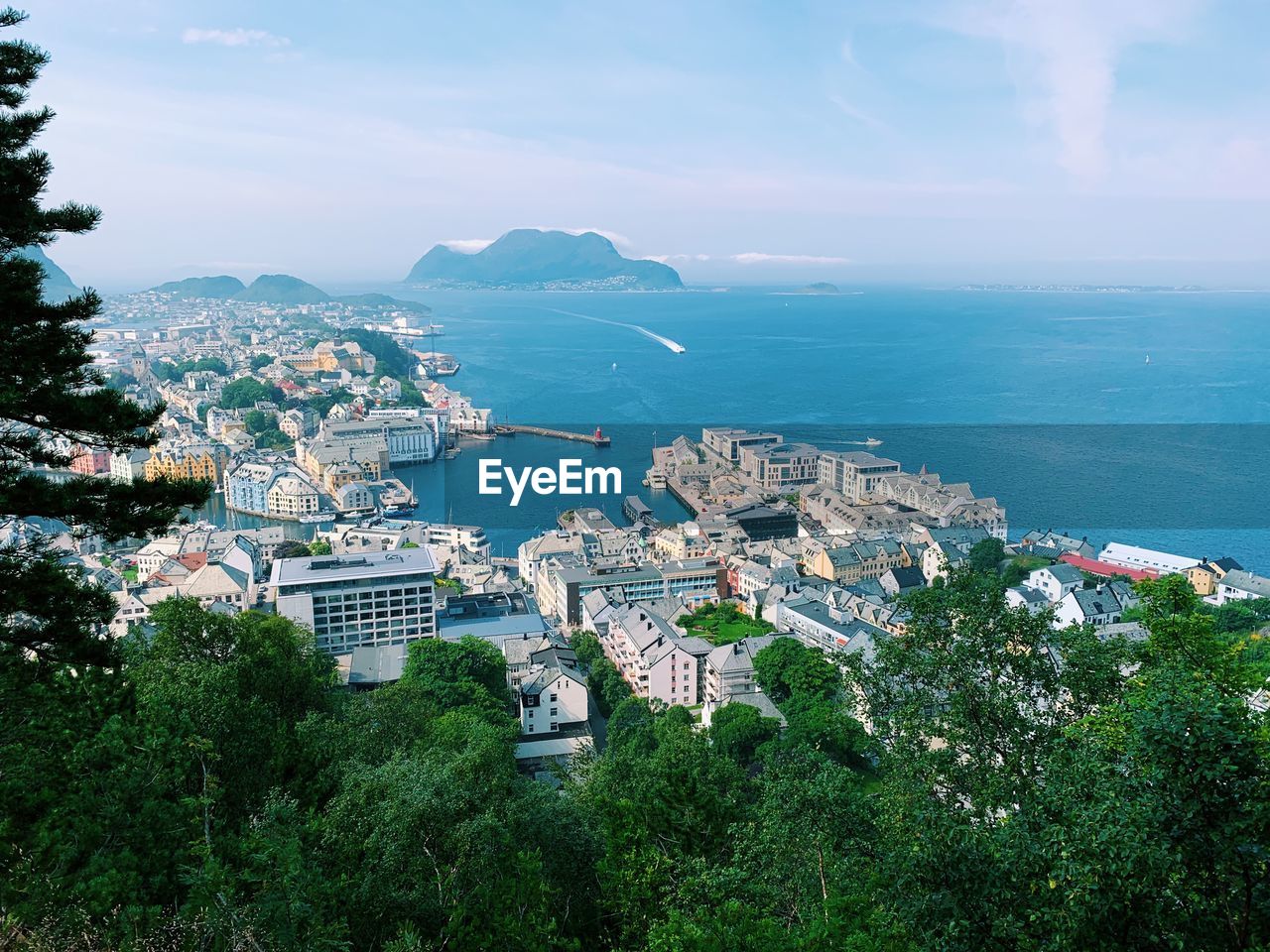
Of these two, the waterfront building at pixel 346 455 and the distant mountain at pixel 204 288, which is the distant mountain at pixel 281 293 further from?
the waterfront building at pixel 346 455

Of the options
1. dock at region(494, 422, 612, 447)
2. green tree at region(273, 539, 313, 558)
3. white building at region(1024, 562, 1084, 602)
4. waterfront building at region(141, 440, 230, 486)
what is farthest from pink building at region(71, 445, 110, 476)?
white building at region(1024, 562, 1084, 602)

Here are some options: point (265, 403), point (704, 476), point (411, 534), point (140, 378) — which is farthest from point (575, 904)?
point (140, 378)

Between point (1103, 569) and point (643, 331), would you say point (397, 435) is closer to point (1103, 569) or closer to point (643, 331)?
point (1103, 569)

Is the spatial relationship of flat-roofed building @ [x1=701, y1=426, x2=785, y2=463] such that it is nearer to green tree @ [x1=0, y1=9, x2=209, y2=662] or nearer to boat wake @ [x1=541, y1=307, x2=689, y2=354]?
green tree @ [x1=0, y1=9, x2=209, y2=662]

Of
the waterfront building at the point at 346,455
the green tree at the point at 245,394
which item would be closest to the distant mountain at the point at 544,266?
the green tree at the point at 245,394

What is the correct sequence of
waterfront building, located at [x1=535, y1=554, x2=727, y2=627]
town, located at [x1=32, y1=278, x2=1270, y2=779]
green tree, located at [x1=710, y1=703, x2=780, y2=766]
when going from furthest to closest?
waterfront building, located at [x1=535, y1=554, x2=727, y2=627], town, located at [x1=32, y1=278, x2=1270, y2=779], green tree, located at [x1=710, y1=703, x2=780, y2=766]

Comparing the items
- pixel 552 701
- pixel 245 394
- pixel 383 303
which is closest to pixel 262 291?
pixel 383 303
